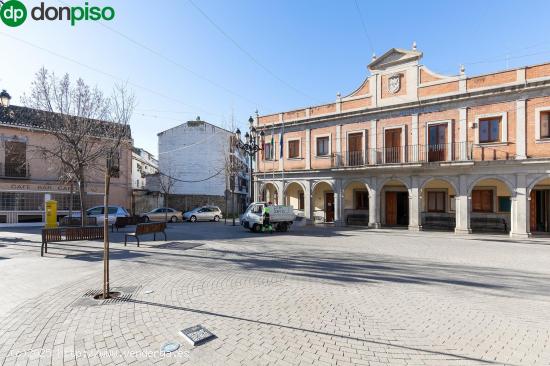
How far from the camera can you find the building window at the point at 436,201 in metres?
19.8

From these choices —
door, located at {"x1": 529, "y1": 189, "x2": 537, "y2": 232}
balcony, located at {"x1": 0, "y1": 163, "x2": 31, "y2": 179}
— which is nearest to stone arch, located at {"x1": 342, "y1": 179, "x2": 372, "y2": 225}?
door, located at {"x1": 529, "y1": 189, "x2": 537, "y2": 232}

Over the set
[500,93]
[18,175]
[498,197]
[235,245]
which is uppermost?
[500,93]

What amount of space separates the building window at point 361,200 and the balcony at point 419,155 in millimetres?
2791

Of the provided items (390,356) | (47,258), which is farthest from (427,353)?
(47,258)

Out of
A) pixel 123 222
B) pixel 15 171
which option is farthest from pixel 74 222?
pixel 15 171

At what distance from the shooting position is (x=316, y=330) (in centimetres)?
427

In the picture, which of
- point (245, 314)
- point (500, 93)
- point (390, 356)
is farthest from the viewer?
point (500, 93)

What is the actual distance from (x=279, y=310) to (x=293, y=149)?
19844 mm

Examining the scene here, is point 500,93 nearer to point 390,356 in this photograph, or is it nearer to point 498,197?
point 498,197

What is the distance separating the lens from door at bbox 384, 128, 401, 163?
1936 centimetres

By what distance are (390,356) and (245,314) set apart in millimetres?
2237

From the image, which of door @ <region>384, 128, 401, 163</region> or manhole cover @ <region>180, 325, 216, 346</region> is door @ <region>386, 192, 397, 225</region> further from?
manhole cover @ <region>180, 325, 216, 346</region>

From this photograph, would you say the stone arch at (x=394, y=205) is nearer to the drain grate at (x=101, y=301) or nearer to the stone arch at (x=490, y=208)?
the stone arch at (x=490, y=208)

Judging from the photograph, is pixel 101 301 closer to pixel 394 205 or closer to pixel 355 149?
pixel 355 149
